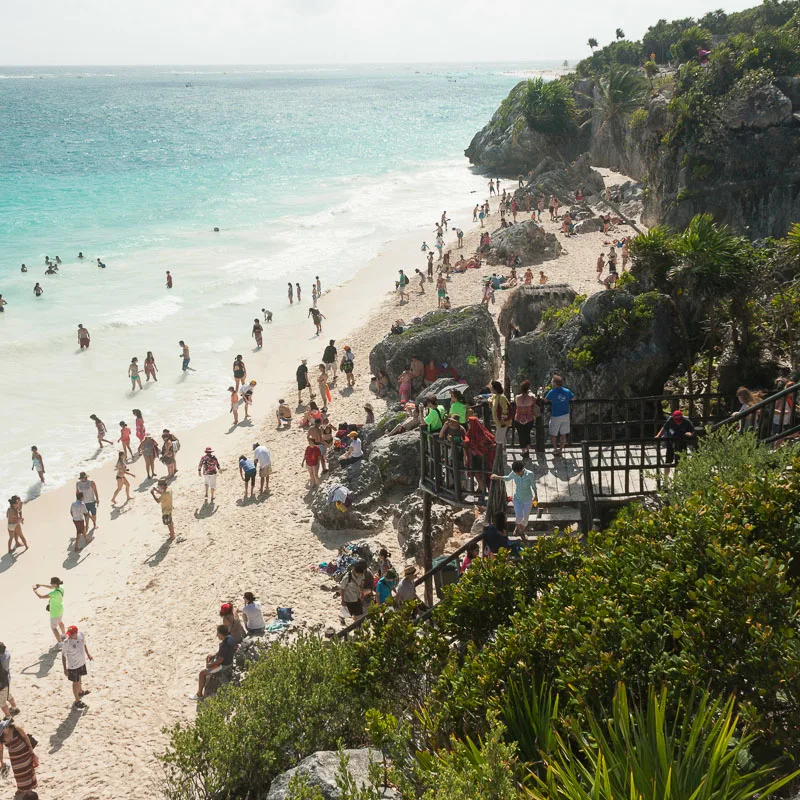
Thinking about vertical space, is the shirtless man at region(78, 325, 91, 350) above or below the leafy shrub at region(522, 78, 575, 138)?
below

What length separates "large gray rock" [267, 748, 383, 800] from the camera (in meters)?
6.25

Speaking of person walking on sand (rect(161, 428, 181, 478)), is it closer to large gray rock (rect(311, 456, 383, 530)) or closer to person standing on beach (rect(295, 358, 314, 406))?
person standing on beach (rect(295, 358, 314, 406))

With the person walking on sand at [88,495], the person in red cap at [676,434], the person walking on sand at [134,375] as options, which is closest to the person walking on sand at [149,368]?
the person walking on sand at [134,375]

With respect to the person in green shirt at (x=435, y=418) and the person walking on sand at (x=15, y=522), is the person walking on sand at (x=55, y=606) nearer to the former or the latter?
the person walking on sand at (x=15, y=522)

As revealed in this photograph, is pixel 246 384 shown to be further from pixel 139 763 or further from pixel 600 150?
pixel 600 150

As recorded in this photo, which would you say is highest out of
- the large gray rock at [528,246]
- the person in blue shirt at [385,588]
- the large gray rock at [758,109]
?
the large gray rock at [758,109]

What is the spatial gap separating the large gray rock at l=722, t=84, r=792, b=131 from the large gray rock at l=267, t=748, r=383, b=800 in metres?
27.9

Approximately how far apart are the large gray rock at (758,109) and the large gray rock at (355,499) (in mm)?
20552

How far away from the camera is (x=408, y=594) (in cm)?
1059

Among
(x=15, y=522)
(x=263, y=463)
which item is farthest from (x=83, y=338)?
(x=263, y=463)

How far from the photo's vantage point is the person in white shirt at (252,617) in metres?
12.2

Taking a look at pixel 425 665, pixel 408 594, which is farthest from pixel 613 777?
pixel 408 594

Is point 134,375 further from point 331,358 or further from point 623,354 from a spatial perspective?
point 623,354

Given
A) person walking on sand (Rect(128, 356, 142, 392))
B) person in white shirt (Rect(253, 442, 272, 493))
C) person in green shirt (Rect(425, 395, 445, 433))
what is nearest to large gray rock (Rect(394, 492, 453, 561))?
person in green shirt (Rect(425, 395, 445, 433))
